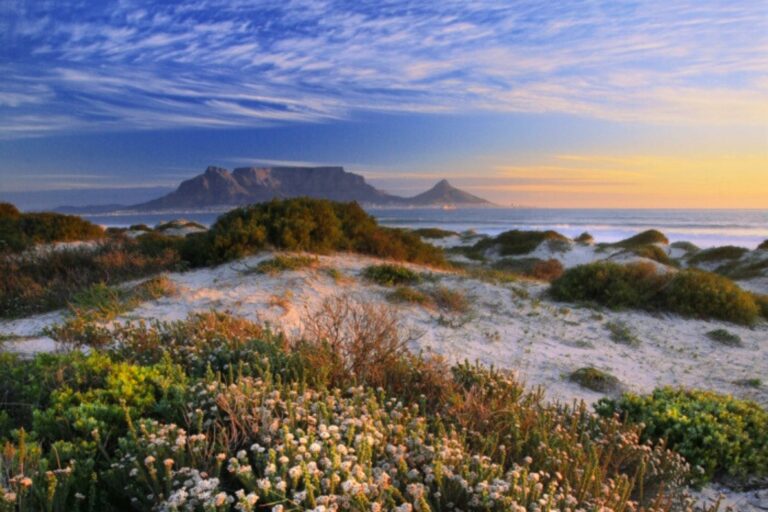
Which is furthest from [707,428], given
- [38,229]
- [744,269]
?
[744,269]

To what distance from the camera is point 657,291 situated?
12.1m

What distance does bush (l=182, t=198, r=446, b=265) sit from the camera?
12.8 metres

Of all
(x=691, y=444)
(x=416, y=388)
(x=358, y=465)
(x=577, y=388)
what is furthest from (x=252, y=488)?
(x=577, y=388)

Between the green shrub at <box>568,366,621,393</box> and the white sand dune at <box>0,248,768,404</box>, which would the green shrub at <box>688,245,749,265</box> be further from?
the green shrub at <box>568,366,621,393</box>

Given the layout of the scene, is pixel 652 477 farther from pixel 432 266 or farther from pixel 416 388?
pixel 432 266

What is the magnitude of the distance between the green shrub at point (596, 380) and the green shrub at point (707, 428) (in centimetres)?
136

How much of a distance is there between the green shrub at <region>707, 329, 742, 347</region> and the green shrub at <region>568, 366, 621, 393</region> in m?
4.70

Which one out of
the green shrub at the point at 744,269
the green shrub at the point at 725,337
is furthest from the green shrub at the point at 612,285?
the green shrub at the point at 744,269

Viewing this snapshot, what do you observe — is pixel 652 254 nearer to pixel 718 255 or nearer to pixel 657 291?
pixel 718 255

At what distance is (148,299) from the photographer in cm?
931

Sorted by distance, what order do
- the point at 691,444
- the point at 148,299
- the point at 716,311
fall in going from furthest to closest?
1. the point at 716,311
2. the point at 148,299
3. the point at 691,444

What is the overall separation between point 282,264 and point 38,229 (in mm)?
11046

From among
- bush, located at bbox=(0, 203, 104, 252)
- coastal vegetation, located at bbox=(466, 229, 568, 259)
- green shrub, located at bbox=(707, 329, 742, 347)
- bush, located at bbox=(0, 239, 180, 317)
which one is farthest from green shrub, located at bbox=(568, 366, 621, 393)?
coastal vegetation, located at bbox=(466, 229, 568, 259)

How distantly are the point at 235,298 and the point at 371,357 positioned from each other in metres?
5.43
